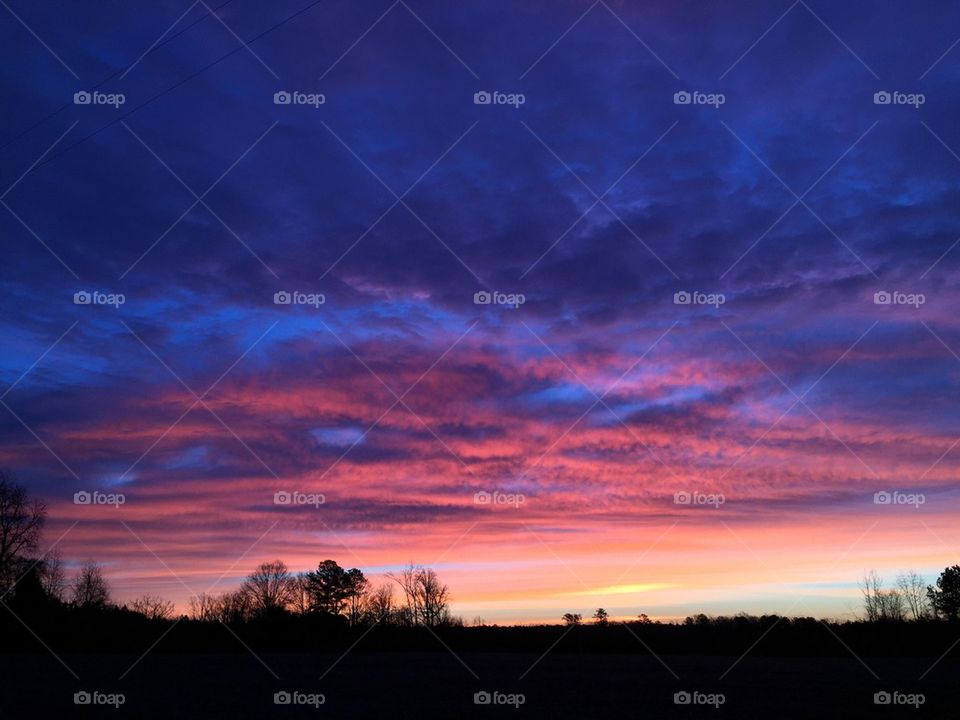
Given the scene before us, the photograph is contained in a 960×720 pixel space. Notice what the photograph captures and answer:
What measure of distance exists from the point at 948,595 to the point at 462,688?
7945cm

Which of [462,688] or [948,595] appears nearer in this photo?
[462,688]

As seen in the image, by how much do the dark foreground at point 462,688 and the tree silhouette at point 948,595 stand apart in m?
45.9

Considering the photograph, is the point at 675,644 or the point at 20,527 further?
the point at 20,527

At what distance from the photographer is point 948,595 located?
88.7m

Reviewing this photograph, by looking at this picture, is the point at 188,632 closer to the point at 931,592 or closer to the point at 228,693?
the point at 228,693

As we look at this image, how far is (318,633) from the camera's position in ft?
223

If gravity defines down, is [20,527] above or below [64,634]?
above

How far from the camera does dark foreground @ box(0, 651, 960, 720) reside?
23.9 m

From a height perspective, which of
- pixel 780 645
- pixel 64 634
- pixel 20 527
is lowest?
pixel 780 645

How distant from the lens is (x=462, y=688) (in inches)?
1209

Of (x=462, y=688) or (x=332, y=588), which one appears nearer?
(x=462, y=688)

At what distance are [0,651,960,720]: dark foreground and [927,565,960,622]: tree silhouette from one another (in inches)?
1808

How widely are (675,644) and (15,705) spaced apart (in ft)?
171

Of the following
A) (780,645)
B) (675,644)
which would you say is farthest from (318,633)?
(780,645)
